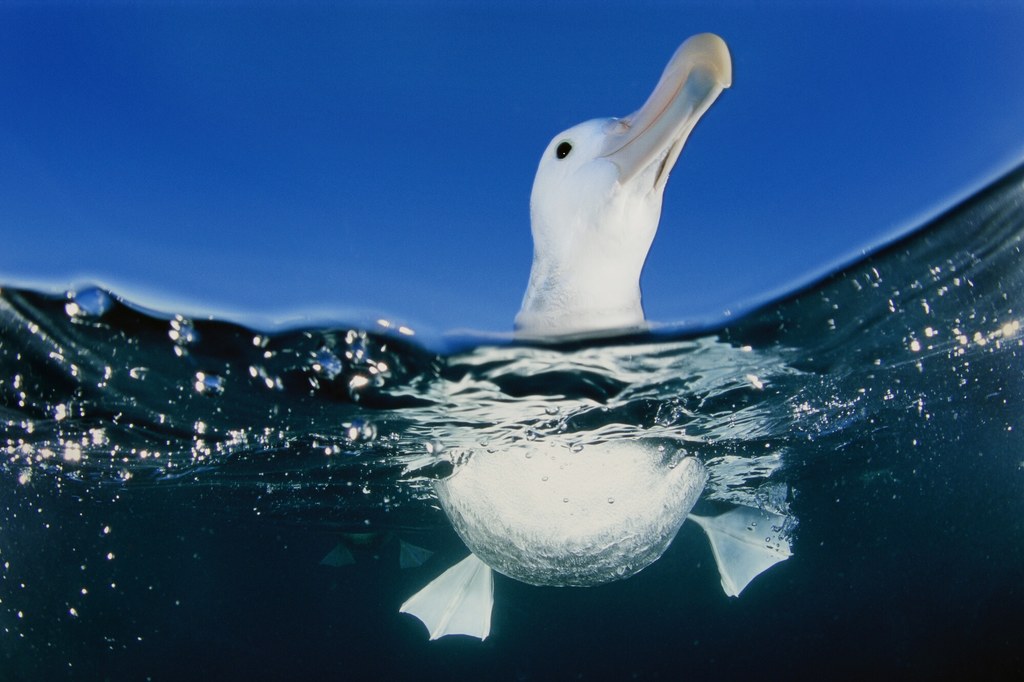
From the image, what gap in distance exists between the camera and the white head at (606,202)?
3244 millimetres

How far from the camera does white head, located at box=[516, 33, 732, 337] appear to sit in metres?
→ 3.24

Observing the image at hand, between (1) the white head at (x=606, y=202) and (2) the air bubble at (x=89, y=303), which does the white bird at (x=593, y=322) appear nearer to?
(1) the white head at (x=606, y=202)

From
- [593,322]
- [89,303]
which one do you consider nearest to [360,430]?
[89,303]

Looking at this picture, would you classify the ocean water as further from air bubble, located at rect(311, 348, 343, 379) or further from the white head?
the white head

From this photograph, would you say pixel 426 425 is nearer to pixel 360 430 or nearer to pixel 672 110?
pixel 360 430

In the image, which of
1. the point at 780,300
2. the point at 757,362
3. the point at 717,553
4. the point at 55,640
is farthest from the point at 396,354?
the point at 55,640

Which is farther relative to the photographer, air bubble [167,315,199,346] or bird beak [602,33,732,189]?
air bubble [167,315,199,346]

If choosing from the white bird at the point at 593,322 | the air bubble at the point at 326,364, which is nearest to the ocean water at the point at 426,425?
the air bubble at the point at 326,364

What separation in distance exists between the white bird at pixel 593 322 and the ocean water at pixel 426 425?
0.32 meters

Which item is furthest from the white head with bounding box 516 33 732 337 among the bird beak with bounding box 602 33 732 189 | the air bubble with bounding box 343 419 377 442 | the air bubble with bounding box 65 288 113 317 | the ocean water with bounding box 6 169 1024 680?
the air bubble with bounding box 343 419 377 442

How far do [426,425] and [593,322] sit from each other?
9.24 feet

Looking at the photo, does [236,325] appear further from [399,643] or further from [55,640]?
[399,643]

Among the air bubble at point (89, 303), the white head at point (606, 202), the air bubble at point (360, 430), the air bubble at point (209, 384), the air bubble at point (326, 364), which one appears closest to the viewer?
the white head at point (606, 202)

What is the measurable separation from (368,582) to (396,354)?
35021 mm
